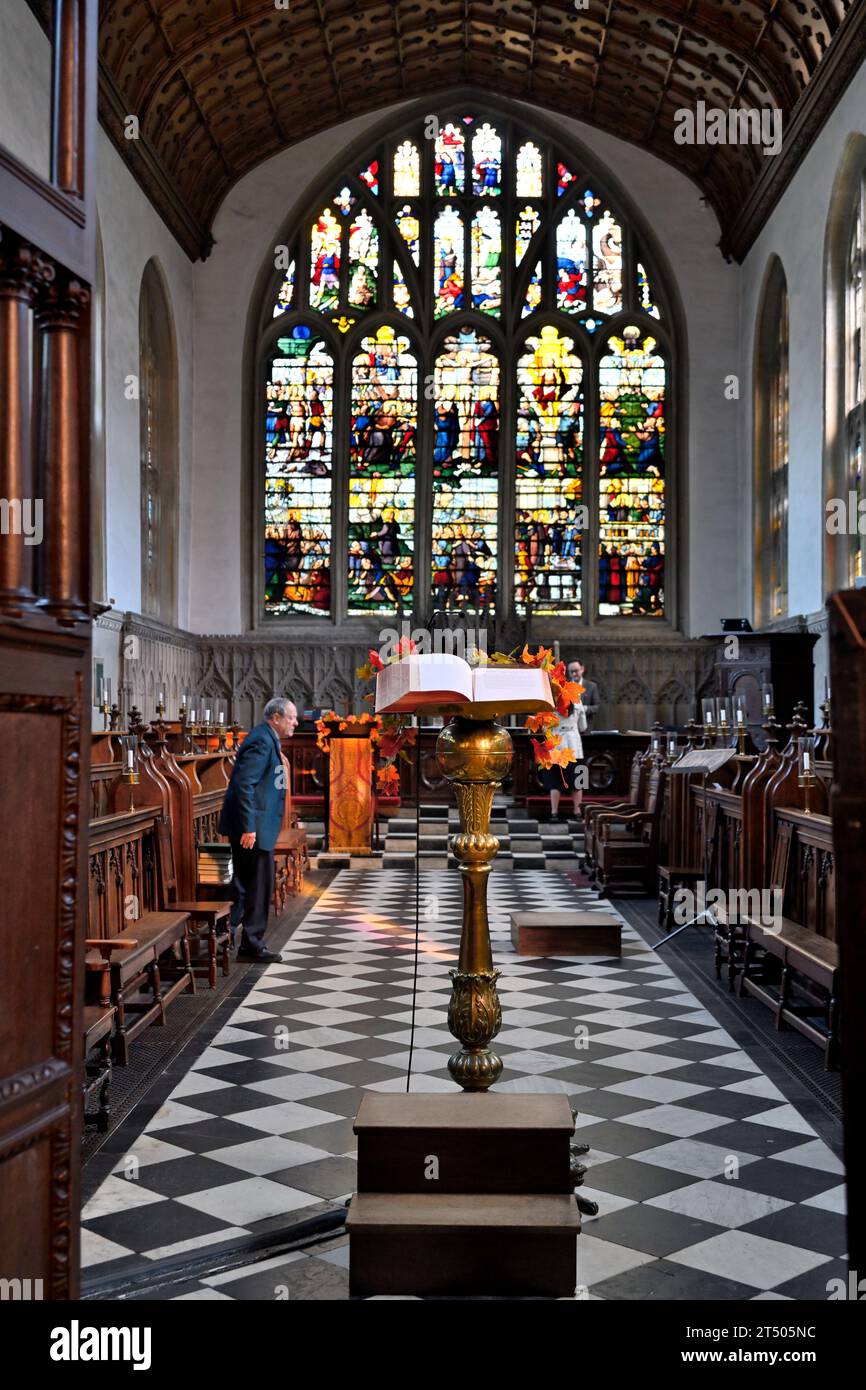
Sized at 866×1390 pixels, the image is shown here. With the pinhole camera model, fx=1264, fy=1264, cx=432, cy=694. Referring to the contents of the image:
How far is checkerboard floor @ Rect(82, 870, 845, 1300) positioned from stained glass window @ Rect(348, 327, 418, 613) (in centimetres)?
1151

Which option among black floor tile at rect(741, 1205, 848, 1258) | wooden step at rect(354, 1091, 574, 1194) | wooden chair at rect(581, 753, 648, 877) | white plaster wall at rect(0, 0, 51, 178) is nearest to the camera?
wooden step at rect(354, 1091, 574, 1194)

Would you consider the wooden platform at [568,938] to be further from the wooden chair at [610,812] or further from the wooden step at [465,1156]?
the wooden step at [465,1156]

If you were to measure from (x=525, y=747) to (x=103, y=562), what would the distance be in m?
5.20

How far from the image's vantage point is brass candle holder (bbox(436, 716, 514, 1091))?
152 inches

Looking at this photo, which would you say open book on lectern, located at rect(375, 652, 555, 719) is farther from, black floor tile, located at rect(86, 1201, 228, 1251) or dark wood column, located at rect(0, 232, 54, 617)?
dark wood column, located at rect(0, 232, 54, 617)

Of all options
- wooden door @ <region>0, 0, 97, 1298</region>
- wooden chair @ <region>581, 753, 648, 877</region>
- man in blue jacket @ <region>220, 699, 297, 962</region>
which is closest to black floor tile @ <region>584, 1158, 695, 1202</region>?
wooden door @ <region>0, 0, 97, 1298</region>

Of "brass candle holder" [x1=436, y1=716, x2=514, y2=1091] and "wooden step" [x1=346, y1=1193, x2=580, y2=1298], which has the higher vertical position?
"brass candle holder" [x1=436, y1=716, x2=514, y2=1091]

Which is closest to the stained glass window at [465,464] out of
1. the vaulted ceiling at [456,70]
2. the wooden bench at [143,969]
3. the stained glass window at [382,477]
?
the stained glass window at [382,477]

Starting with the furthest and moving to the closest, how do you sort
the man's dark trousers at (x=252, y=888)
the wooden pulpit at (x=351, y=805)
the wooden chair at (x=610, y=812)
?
the wooden pulpit at (x=351, y=805), the wooden chair at (x=610, y=812), the man's dark trousers at (x=252, y=888)

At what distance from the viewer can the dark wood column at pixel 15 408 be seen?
188cm

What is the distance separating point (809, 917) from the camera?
240 inches

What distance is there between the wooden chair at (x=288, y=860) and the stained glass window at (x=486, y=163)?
451 inches

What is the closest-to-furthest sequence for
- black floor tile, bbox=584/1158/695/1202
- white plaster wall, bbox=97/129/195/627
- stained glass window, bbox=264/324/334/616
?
black floor tile, bbox=584/1158/695/1202 → white plaster wall, bbox=97/129/195/627 → stained glass window, bbox=264/324/334/616
